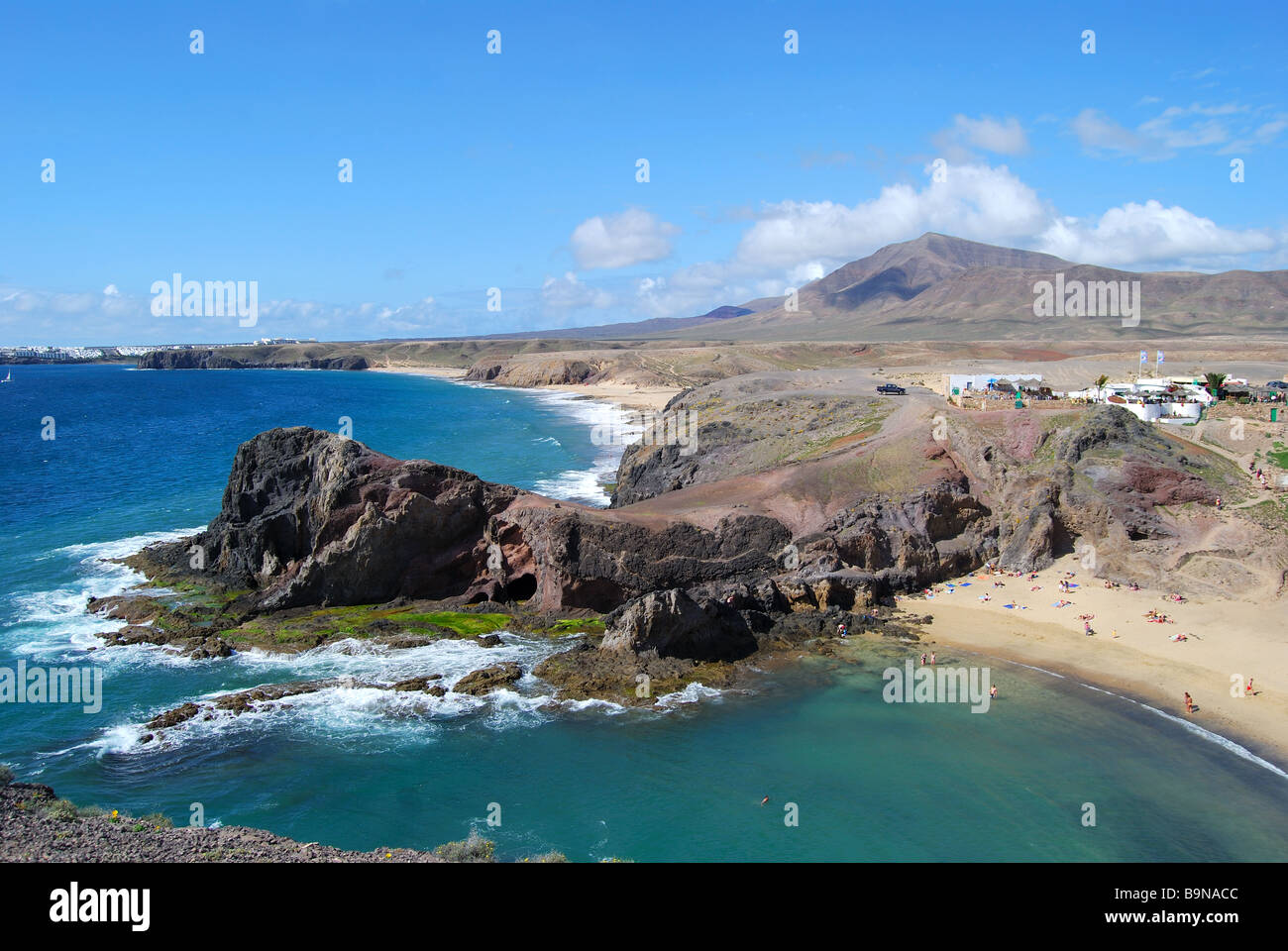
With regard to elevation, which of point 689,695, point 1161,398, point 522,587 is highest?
point 1161,398

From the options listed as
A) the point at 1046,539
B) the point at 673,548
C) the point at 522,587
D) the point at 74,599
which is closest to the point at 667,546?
the point at 673,548

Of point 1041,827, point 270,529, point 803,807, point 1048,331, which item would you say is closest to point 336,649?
point 270,529

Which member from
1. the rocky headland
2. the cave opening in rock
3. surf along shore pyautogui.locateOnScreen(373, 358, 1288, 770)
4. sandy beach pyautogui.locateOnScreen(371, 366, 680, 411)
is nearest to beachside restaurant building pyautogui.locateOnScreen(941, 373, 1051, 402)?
the rocky headland

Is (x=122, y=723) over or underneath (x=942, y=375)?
underneath

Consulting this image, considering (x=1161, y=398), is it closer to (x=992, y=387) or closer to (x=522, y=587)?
(x=992, y=387)

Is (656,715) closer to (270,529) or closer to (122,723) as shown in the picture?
(122,723)

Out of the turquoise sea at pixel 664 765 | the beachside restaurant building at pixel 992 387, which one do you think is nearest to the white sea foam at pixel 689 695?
the turquoise sea at pixel 664 765

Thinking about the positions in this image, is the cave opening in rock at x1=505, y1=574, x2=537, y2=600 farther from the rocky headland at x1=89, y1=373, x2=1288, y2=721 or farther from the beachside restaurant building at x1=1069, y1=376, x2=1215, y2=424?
the beachside restaurant building at x1=1069, y1=376, x2=1215, y2=424
